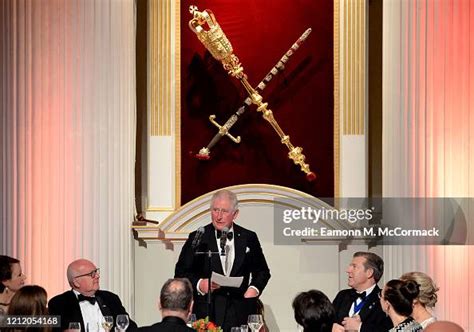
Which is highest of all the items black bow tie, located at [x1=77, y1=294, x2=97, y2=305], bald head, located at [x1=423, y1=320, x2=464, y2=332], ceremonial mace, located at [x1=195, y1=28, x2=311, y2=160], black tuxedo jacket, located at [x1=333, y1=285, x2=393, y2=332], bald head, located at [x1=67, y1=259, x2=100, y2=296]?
ceremonial mace, located at [x1=195, y1=28, x2=311, y2=160]

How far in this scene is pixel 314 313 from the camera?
5.24 meters

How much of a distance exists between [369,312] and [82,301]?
1782mm

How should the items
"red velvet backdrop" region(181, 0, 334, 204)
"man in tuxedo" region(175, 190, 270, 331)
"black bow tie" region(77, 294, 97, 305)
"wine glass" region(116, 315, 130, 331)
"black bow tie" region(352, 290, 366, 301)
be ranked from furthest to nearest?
"red velvet backdrop" region(181, 0, 334, 204)
"man in tuxedo" region(175, 190, 270, 331)
"black bow tie" region(352, 290, 366, 301)
"black bow tie" region(77, 294, 97, 305)
"wine glass" region(116, 315, 130, 331)

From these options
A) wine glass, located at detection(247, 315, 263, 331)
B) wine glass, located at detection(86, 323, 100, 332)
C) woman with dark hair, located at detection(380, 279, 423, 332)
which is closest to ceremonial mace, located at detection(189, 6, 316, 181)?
wine glass, located at detection(86, 323, 100, 332)

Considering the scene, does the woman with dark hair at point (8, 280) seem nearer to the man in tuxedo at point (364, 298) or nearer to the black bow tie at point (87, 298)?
the black bow tie at point (87, 298)

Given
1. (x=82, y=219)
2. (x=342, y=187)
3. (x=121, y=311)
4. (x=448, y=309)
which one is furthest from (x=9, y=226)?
(x=448, y=309)

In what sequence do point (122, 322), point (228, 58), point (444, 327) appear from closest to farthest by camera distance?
point (444, 327), point (122, 322), point (228, 58)

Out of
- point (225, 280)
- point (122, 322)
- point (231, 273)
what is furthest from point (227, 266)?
point (122, 322)

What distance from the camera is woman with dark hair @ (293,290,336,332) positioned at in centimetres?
525

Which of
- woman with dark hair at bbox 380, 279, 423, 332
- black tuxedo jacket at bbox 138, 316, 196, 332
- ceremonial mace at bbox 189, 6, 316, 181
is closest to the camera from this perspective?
black tuxedo jacket at bbox 138, 316, 196, 332

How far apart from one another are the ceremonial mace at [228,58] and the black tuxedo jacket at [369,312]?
2.53 m

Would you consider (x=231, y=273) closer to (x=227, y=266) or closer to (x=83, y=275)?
(x=227, y=266)

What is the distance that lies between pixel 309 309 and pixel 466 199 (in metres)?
3.00

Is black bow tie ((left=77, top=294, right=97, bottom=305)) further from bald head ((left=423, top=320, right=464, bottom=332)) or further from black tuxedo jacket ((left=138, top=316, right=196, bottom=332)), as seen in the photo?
bald head ((left=423, top=320, right=464, bottom=332))
